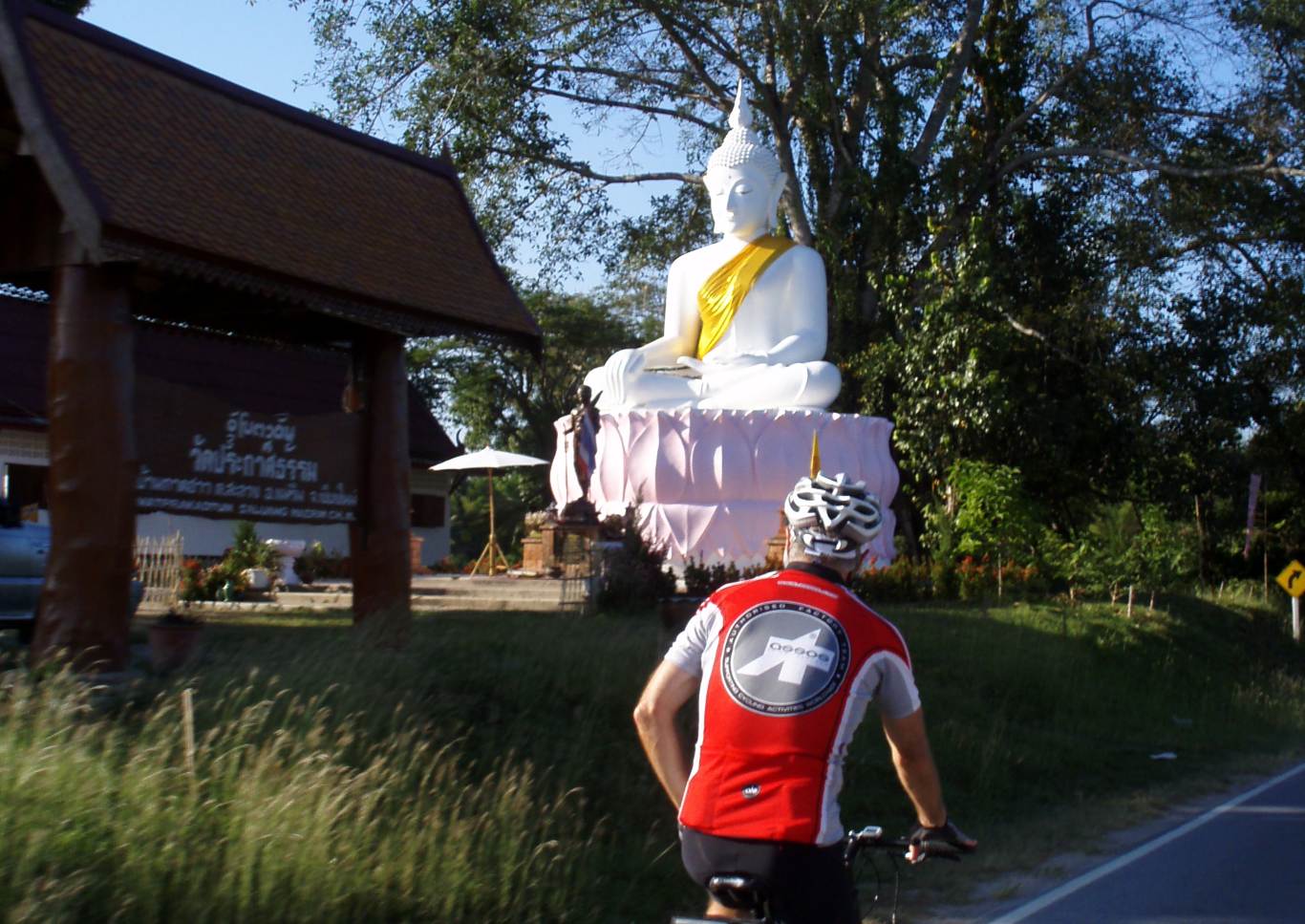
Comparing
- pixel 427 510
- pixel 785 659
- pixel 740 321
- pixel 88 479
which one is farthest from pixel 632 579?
pixel 427 510

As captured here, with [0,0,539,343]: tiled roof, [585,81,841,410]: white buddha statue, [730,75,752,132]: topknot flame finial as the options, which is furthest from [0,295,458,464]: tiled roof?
[0,0,539,343]: tiled roof

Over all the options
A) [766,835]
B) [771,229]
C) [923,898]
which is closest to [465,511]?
[771,229]

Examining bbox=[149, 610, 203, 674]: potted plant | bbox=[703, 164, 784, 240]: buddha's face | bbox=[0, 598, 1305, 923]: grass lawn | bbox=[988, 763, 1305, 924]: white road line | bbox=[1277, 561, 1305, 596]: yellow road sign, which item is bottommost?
bbox=[988, 763, 1305, 924]: white road line

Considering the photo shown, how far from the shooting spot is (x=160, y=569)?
16094mm

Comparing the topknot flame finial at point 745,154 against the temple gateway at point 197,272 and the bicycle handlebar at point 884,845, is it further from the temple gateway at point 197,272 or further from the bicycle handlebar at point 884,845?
the bicycle handlebar at point 884,845

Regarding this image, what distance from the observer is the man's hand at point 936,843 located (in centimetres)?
396

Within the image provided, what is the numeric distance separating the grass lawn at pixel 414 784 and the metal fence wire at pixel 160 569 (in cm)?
276

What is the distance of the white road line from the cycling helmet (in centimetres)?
419

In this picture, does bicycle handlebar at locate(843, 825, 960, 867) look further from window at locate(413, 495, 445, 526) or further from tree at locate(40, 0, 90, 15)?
window at locate(413, 495, 445, 526)

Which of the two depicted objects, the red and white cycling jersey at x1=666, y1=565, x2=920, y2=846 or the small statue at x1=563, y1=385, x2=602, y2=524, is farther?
the small statue at x1=563, y1=385, x2=602, y2=524

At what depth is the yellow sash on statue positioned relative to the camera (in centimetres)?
2181

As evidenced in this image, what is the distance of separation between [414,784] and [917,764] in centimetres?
355

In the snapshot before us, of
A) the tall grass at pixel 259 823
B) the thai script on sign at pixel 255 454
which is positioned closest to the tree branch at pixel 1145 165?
the thai script on sign at pixel 255 454

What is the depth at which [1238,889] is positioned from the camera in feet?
26.8
